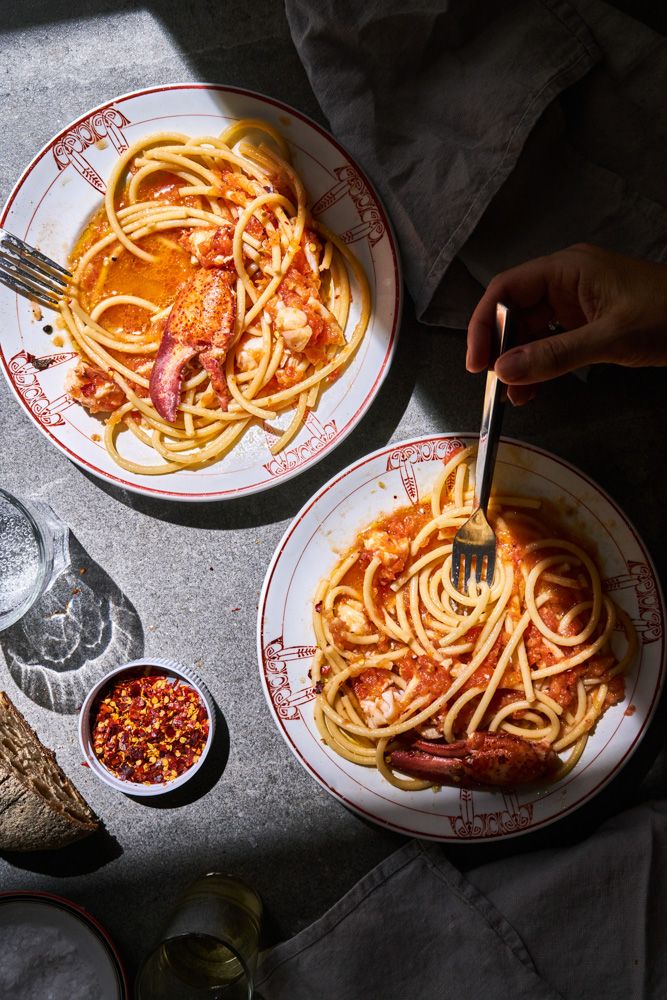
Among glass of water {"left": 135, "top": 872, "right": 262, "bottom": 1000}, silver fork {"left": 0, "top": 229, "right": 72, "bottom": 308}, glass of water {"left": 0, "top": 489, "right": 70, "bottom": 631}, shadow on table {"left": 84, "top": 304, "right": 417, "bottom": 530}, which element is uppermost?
silver fork {"left": 0, "top": 229, "right": 72, "bottom": 308}

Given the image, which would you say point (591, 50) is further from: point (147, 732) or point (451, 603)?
point (147, 732)

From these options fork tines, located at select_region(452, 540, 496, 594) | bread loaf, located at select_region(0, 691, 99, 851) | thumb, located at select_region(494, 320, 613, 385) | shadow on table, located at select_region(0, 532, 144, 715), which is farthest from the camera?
shadow on table, located at select_region(0, 532, 144, 715)

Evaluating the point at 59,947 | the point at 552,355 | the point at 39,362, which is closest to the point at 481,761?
the point at 552,355

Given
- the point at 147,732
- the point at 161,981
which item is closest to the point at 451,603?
the point at 147,732

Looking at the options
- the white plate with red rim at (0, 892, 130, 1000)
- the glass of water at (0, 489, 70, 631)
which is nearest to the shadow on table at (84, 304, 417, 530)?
the glass of water at (0, 489, 70, 631)

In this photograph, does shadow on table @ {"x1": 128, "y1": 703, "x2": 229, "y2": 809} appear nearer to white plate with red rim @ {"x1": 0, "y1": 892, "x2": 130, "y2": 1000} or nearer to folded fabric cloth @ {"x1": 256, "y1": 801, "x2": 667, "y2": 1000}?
white plate with red rim @ {"x1": 0, "y1": 892, "x2": 130, "y2": 1000}

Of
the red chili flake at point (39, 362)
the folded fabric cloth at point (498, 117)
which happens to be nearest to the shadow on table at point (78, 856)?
the red chili flake at point (39, 362)
